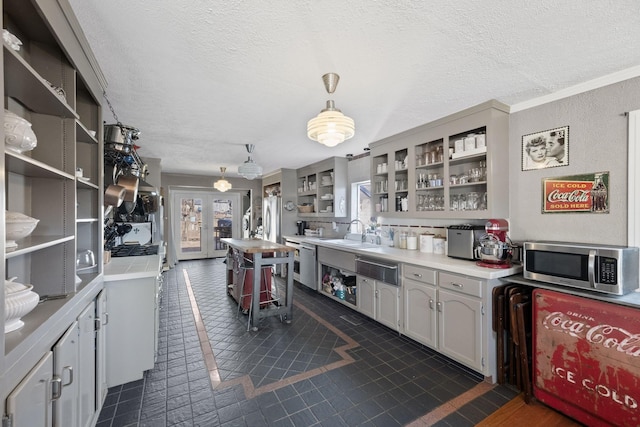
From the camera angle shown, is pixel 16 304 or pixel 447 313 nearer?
pixel 16 304

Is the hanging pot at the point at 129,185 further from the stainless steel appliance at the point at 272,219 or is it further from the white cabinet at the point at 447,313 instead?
the stainless steel appliance at the point at 272,219

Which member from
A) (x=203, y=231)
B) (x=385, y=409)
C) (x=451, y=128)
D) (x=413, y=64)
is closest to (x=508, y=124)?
(x=451, y=128)

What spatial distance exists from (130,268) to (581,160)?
3768 mm

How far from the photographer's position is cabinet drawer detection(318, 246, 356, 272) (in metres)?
3.73

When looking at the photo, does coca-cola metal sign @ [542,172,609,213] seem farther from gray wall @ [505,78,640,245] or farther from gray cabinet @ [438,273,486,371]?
gray cabinet @ [438,273,486,371]

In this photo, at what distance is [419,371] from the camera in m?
2.42

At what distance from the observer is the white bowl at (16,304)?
3.33 ft

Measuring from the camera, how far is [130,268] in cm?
235

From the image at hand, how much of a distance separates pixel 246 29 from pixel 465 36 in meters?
1.24

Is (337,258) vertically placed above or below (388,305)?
above

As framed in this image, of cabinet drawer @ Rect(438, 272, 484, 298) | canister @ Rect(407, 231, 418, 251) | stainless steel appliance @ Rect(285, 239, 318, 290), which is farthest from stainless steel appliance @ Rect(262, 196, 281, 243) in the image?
cabinet drawer @ Rect(438, 272, 484, 298)

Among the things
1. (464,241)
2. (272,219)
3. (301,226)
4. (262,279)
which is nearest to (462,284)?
(464,241)

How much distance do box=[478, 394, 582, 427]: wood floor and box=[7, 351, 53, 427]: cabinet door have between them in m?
2.30

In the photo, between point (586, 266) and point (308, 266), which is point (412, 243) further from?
point (308, 266)
